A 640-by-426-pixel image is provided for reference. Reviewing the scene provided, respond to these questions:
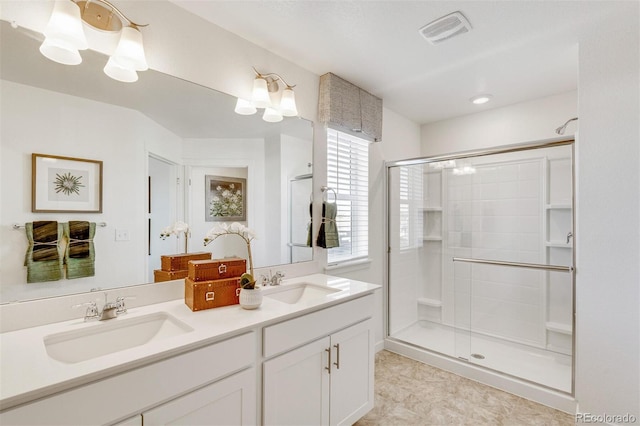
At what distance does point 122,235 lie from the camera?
1.42 metres

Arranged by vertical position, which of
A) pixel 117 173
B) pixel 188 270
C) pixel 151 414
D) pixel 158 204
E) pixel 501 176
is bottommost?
pixel 151 414

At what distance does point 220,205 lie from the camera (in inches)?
70.2

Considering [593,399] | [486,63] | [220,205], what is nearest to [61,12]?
[220,205]

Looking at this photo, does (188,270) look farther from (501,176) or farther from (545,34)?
(501,176)

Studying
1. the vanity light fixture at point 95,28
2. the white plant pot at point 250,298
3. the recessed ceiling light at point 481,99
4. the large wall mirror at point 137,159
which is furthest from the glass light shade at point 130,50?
the recessed ceiling light at point 481,99

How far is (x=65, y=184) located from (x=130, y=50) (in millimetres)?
672

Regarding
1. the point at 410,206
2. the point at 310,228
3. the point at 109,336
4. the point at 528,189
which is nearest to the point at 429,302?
the point at 410,206

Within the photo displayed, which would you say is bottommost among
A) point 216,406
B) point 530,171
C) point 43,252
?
point 216,406

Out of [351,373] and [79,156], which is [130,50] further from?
[351,373]

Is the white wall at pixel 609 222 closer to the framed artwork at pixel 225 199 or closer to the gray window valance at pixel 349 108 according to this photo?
the gray window valance at pixel 349 108

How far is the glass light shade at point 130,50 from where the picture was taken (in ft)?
4.38

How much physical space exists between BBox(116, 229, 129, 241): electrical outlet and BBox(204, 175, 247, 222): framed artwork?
0.41 meters

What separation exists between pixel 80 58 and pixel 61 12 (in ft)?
0.58

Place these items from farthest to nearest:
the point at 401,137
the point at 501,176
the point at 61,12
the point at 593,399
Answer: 1. the point at 401,137
2. the point at 501,176
3. the point at 593,399
4. the point at 61,12
